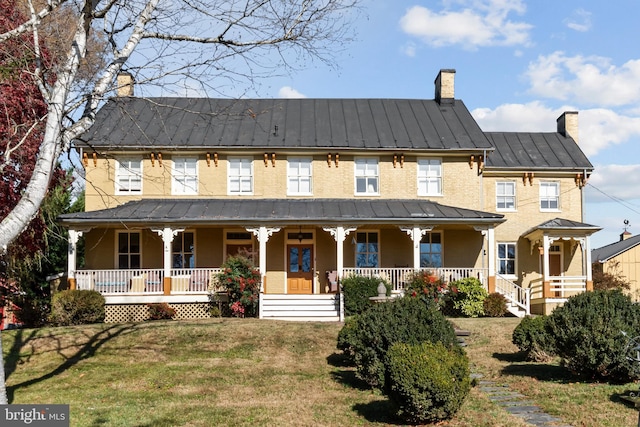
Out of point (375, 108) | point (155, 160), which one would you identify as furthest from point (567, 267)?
point (155, 160)

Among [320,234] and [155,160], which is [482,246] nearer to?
[320,234]

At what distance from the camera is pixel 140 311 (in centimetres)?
2331

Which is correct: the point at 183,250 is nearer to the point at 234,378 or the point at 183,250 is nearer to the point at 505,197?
the point at 234,378

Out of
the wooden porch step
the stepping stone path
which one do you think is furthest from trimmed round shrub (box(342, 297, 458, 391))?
the wooden porch step

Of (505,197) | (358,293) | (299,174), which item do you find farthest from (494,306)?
(299,174)

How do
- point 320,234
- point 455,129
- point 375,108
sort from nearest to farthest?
point 320,234
point 455,129
point 375,108

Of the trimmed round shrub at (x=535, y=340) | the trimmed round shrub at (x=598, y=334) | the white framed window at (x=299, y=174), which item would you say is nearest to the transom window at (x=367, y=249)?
the white framed window at (x=299, y=174)

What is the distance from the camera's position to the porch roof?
25.9 metres

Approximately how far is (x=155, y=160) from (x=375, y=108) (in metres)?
9.87

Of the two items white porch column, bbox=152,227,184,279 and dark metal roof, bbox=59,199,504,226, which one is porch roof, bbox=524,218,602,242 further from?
white porch column, bbox=152,227,184,279

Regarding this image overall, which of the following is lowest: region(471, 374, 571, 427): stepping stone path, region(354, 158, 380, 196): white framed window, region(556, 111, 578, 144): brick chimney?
region(471, 374, 571, 427): stepping stone path

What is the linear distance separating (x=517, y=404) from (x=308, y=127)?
1794 cm

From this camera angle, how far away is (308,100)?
98.2 ft

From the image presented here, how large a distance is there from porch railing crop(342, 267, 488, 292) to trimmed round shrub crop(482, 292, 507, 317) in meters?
0.91
